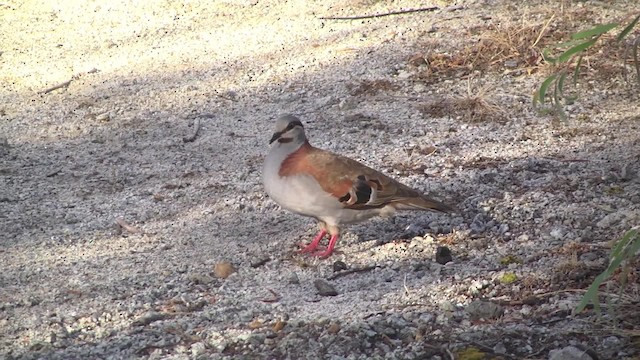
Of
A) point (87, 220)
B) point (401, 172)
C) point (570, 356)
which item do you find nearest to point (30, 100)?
point (87, 220)

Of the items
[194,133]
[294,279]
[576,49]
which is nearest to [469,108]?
[194,133]

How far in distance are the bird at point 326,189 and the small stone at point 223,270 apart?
1.45ft

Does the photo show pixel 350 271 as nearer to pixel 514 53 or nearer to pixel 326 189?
pixel 326 189

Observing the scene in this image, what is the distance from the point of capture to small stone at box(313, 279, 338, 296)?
4.55 meters

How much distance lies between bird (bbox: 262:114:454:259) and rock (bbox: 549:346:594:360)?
5.29ft

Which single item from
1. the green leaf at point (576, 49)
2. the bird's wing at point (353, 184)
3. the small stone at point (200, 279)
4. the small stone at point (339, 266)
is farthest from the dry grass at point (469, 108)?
the green leaf at point (576, 49)

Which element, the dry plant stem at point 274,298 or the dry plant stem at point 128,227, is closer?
the dry plant stem at point 274,298

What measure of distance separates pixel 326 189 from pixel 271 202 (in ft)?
3.07

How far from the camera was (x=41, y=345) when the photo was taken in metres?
4.12

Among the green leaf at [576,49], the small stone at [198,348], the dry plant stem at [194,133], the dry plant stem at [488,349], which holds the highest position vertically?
the green leaf at [576,49]

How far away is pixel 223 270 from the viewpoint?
483 centimetres

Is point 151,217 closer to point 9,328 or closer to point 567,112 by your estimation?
point 9,328

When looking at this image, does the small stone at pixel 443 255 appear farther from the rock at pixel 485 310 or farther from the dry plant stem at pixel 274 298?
the dry plant stem at pixel 274 298

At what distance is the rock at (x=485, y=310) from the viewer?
13.0 ft
